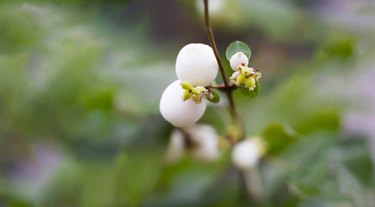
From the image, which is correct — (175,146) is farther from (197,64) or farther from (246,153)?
(197,64)

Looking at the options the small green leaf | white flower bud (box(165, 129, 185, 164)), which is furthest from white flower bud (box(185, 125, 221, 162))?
the small green leaf

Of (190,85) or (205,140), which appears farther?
(205,140)

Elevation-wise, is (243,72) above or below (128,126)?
below

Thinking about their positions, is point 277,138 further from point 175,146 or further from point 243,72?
point 243,72

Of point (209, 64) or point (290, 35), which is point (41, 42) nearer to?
point (209, 64)

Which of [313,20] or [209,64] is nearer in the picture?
[209,64]

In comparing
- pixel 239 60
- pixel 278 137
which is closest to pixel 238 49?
pixel 239 60

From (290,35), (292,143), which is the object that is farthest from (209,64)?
(290,35)
